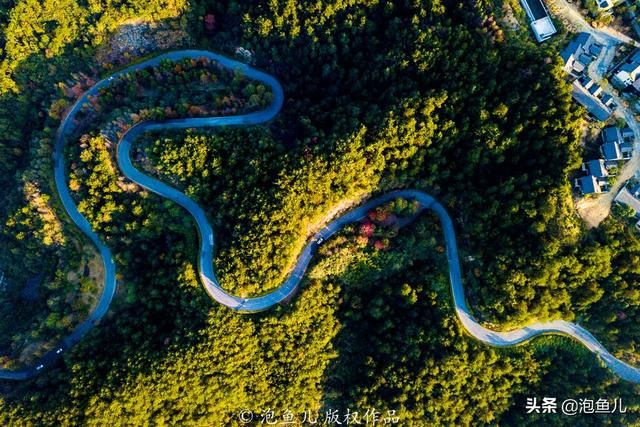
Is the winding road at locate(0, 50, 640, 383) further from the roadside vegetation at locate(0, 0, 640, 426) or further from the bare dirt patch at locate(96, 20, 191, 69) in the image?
the bare dirt patch at locate(96, 20, 191, 69)

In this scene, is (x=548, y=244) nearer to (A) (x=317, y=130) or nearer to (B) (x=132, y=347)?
(A) (x=317, y=130)

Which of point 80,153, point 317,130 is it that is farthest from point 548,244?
point 80,153

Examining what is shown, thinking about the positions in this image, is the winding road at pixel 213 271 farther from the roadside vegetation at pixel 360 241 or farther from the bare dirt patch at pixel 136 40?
the bare dirt patch at pixel 136 40

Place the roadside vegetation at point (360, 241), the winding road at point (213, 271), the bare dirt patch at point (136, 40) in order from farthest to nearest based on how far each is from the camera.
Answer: the bare dirt patch at point (136, 40) → the winding road at point (213, 271) → the roadside vegetation at point (360, 241)

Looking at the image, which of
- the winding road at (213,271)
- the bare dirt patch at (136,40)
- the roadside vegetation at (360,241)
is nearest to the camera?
the roadside vegetation at (360,241)

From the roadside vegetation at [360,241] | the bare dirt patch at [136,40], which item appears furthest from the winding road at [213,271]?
the bare dirt patch at [136,40]

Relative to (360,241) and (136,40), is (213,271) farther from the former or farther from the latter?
(136,40)

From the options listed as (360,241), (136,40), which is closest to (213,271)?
(360,241)
